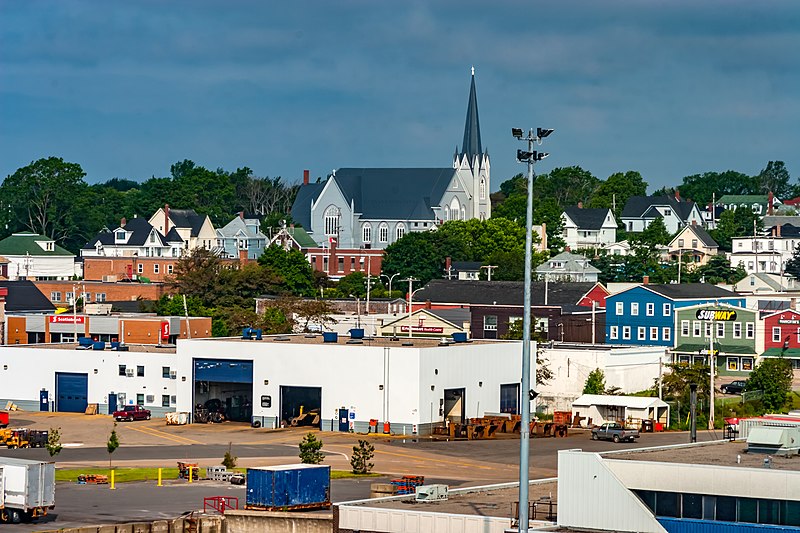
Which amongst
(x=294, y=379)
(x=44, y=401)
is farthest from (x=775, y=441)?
(x=44, y=401)

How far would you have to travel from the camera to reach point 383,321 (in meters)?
126

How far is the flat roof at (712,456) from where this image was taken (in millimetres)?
39875

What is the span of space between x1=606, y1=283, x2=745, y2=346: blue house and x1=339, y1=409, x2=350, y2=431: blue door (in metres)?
47.7

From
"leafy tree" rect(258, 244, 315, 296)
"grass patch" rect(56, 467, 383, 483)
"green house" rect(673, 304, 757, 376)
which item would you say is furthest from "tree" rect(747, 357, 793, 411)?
"leafy tree" rect(258, 244, 315, 296)

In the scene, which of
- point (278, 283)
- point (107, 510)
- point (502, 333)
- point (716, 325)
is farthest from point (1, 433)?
point (278, 283)

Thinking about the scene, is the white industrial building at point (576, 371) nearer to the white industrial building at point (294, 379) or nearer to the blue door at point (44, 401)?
the white industrial building at point (294, 379)

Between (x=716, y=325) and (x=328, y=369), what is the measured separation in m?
46.6

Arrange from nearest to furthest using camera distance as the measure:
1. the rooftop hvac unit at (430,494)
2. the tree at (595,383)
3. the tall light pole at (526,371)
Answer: the tall light pole at (526,371), the rooftop hvac unit at (430,494), the tree at (595,383)

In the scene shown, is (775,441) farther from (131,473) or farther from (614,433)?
(614,433)

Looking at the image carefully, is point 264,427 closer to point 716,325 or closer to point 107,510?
point 107,510

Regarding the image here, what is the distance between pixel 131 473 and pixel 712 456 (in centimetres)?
2990

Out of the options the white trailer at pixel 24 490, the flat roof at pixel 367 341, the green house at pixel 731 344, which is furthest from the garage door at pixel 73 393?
the green house at pixel 731 344

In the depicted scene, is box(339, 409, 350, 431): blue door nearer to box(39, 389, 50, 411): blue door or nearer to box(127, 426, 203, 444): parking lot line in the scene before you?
box(127, 426, 203, 444): parking lot line

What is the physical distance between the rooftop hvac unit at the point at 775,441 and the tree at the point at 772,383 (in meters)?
52.3
